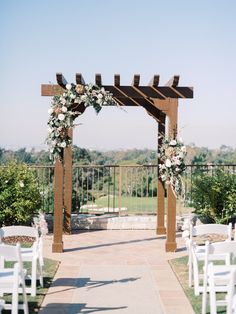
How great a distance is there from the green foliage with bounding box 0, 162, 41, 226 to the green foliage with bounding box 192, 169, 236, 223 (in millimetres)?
3298

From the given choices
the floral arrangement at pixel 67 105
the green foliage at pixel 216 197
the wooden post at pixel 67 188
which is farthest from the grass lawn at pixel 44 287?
the green foliage at pixel 216 197

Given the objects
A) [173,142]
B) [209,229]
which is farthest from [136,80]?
[209,229]

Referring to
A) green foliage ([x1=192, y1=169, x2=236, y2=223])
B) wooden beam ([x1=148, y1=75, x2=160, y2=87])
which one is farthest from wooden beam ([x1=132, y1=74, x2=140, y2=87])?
green foliage ([x1=192, y1=169, x2=236, y2=223])

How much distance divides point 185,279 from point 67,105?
10.6 feet

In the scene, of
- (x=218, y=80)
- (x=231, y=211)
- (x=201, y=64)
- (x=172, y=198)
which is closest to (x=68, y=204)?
(x=172, y=198)

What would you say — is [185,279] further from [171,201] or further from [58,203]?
[58,203]

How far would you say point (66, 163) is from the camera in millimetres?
9547

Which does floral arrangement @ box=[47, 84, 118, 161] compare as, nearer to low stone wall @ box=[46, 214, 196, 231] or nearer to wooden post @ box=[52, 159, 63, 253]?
wooden post @ box=[52, 159, 63, 253]

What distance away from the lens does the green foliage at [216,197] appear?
9398 millimetres

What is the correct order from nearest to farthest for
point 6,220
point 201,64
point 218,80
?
point 6,220
point 201,64
point 218,80

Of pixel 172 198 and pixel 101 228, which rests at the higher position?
pixel 172 198

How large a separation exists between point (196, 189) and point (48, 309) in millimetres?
5673

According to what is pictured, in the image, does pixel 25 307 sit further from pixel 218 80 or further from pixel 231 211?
pixel 218 80

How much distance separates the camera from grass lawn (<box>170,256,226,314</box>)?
194 inches
